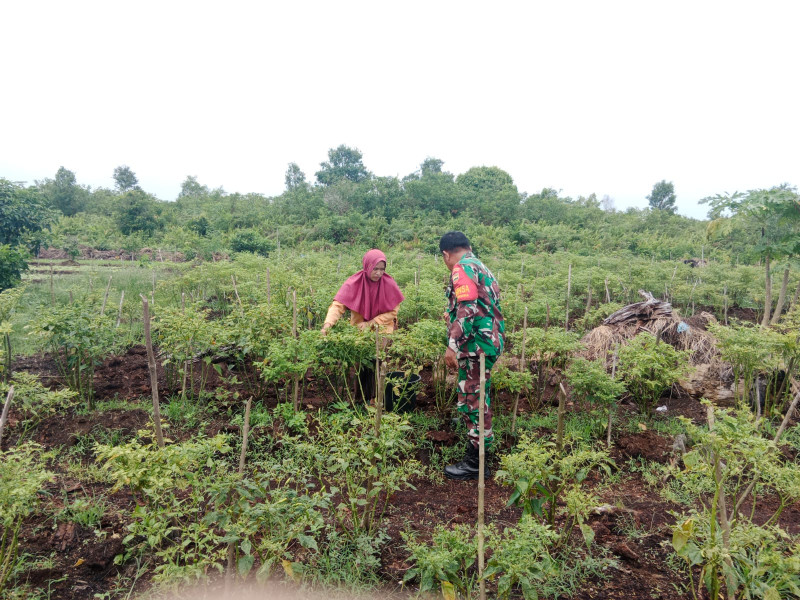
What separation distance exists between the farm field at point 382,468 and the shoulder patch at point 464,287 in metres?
0.59

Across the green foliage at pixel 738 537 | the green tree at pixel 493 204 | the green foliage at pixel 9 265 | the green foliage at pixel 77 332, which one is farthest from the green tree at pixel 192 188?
the green foliage at pixel 738 537

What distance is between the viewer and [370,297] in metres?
4.79

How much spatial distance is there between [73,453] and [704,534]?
4112 millimetres

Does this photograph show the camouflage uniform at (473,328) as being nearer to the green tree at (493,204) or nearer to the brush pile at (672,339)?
the brush pile at (672,339)

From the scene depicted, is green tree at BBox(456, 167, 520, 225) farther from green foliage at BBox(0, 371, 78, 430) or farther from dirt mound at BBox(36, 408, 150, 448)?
green foliage at BBox(0, 371, 78, 430)

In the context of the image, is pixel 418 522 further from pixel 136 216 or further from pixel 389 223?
pixel 136 216

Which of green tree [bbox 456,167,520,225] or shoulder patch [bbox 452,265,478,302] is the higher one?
green tree [bbox 456,167,520,225]

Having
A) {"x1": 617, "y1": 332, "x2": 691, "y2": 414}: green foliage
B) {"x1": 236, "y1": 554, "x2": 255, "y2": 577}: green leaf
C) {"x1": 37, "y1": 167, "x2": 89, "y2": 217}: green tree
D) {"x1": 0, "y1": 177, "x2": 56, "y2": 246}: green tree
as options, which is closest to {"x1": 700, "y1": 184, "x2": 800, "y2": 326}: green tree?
{"x1": 617, "y1": 332, "x2": 691, "y2": 414}: green foliage

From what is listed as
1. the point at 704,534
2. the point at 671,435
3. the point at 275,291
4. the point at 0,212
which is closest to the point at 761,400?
the point at 671,435

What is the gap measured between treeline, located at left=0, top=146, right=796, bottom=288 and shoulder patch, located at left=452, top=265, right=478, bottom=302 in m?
14.1

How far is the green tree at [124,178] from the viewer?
1156 inches

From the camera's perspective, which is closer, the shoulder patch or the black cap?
the shoulder patch

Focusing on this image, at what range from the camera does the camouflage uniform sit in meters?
3.74

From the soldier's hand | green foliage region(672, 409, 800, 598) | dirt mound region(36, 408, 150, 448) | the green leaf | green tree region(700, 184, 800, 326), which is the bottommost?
dirt mound region(36, 408, 150, 448)
